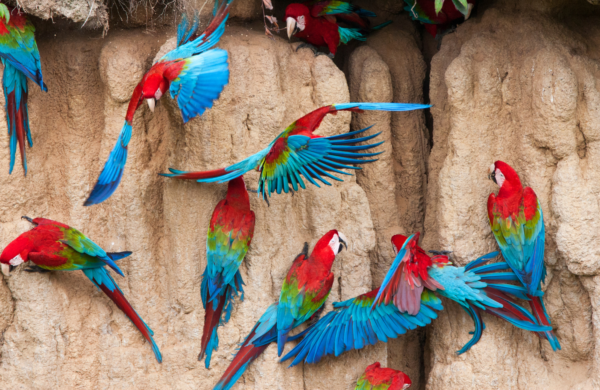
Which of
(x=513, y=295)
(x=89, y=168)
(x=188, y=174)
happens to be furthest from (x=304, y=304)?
(x=89, y=168)

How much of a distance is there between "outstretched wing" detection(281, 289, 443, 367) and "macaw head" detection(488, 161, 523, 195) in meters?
0.62

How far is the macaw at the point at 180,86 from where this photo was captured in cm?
246

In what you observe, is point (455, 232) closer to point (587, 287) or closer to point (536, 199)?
point (536, 199)

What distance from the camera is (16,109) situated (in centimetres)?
287

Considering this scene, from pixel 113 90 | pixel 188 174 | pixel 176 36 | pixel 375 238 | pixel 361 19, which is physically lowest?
pixel 375 238

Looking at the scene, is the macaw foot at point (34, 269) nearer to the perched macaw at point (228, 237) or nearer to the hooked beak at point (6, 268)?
the hooked beak at point (6, 268)

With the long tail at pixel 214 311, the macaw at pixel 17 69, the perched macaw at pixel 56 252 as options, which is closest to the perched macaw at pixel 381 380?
the long tail at pixel 214 311

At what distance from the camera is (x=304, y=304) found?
9.57 ft

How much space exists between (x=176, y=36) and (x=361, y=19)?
98cm

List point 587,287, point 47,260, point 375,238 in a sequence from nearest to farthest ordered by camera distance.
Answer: point 47,260
point 587,287
point 375,238

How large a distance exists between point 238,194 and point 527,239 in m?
1.36

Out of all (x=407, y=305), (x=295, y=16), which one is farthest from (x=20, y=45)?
(x=407, y=305)

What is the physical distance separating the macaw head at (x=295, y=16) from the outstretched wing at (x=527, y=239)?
4.33 feet

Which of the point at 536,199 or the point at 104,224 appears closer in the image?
the point at 536,199
